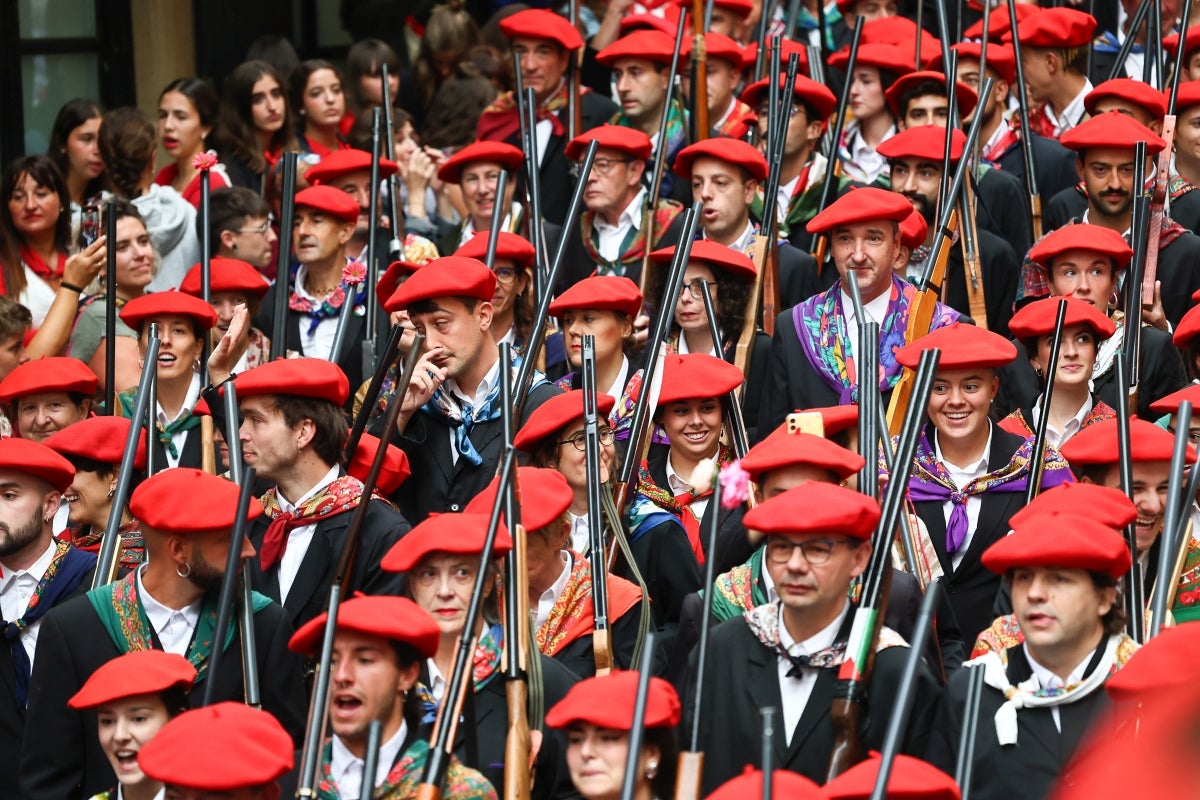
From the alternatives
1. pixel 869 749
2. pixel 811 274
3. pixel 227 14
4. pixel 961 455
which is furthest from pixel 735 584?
pixel 227 14

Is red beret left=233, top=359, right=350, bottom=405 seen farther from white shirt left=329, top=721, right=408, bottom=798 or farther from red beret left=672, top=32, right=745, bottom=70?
red beret left=672, top=32, right=745, bottom=70

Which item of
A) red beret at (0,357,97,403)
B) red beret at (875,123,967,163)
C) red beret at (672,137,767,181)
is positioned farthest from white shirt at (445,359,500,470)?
red beret at (875,123,967,163)

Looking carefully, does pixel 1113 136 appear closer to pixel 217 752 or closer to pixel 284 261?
pixel 284 261

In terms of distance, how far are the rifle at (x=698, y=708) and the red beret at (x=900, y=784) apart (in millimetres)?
254

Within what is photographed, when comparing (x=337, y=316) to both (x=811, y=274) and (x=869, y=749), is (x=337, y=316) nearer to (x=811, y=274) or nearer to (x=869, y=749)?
(x=811, y=274)

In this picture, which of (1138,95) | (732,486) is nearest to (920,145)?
(1138,95)

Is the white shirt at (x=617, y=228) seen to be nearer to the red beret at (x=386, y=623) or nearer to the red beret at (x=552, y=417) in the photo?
the red beret at (x=552, y=417)

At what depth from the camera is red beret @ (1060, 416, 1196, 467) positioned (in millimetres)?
5117

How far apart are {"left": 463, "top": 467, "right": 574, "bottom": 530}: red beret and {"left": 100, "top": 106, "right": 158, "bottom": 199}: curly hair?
12.3 feet

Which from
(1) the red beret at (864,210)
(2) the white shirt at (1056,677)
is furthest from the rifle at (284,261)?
(2) the white shirt at (1056,677)

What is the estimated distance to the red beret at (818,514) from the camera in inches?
166

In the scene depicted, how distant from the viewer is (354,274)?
7.40 meters

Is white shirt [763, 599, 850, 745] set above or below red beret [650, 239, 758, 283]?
below

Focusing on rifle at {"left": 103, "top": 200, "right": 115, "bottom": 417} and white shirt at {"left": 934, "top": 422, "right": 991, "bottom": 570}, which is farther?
rifle at {"left": 103, "top": 200, "right": 115, "bottom": 417}
